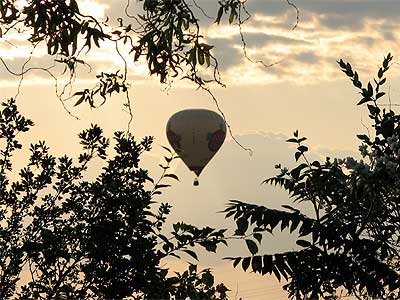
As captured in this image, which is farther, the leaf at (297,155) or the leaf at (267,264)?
the leaf at (297,155)

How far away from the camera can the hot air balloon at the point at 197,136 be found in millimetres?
20531

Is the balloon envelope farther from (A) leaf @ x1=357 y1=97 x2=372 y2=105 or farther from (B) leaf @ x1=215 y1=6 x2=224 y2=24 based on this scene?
(B) leaf @ x1=215 y1=6 x2=224 y2=24

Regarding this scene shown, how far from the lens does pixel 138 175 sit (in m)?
12.3

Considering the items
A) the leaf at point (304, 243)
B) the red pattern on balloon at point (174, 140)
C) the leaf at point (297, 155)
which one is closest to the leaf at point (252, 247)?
the leaf at point (304, 243)

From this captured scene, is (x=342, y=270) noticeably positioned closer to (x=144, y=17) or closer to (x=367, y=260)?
(x=367, y=260)

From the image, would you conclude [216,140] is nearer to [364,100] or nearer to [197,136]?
[197,136]

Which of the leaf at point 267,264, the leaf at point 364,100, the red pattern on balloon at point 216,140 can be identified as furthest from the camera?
the red pattern on balloon at point 216,140

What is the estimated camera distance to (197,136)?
2053 cm

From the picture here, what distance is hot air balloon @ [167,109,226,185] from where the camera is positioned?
20.5 m

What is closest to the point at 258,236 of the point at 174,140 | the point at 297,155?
the point at 297,155

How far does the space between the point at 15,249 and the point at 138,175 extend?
92.3 inches

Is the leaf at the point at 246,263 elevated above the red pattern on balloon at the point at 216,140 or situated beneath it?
situated beneath

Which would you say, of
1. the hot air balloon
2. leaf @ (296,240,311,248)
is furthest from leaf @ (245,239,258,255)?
the hot air balloon

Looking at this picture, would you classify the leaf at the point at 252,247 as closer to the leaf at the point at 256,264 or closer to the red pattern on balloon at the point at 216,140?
the leaf at the point at 256,264
